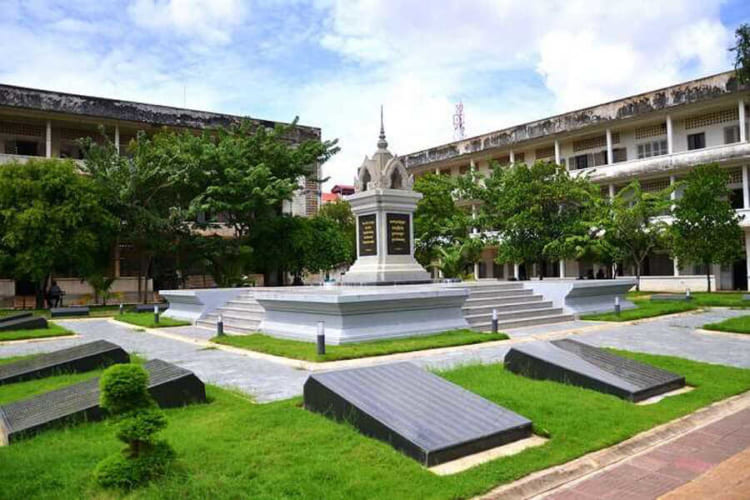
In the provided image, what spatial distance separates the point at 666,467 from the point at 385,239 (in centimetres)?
1260

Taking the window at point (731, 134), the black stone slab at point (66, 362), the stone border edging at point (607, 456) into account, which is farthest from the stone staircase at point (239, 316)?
the window at point (731, 134)

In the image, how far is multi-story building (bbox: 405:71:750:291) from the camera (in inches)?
1177

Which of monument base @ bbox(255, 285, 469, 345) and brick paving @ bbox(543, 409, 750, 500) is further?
monument base @ bbox(255, 285, 469, 345)

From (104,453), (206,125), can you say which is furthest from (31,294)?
(104,453)

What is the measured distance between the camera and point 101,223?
2498cm

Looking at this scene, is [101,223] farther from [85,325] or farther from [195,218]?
[85,325]

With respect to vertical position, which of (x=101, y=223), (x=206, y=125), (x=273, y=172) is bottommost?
(x=101, y=223)

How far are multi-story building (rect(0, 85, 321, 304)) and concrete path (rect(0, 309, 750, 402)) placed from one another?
15.9m

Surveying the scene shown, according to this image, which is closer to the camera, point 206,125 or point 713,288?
point 713,288

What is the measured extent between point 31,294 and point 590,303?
90.8 ft

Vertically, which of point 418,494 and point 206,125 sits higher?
point 206,125

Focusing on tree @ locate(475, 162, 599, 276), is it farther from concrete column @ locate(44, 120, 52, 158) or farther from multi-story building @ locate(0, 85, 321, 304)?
concrete column @ locate(44, 120, 52, 158)

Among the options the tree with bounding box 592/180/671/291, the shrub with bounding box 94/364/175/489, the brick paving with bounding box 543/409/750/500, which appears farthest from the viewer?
the tree with bounding box 592/180/671/291

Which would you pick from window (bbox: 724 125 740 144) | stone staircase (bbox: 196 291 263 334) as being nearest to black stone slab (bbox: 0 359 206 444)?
stone staircase (bbox: 196 291 263 334)
